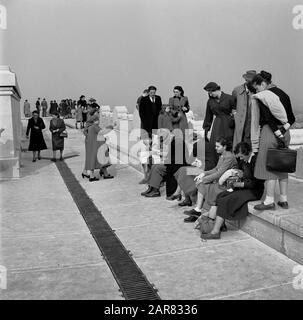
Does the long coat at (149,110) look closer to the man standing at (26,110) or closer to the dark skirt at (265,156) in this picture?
the dark skirt at (265,156)

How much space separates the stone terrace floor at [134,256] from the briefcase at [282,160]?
0.87 metres

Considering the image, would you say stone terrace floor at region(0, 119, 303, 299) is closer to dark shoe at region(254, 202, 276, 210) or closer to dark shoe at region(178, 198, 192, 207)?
dark shoe at region(178, 198, 192, 207)

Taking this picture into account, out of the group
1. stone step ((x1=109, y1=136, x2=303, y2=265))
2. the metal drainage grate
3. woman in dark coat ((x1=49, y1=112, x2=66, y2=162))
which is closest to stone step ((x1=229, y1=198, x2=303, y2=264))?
stone step ((x1=109, y1=136, x2=303, y2=265))

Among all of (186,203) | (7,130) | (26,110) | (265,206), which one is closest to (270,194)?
(265,206)

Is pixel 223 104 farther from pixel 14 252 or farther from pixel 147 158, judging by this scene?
pixel 14 252

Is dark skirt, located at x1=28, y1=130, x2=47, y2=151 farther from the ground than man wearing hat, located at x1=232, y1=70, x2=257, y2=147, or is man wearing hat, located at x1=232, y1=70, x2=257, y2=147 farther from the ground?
man wearing hat, located at x1=232, y1=70, x2=257, y2=147

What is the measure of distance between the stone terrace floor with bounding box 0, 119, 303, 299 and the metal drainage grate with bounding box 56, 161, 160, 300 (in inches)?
2.8

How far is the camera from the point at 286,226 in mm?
4410

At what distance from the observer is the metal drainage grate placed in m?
3.85

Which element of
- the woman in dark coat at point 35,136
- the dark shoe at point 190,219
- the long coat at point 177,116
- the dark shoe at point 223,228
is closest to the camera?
the dark shoe at point 223,228

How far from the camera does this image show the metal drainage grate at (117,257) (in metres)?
3.85

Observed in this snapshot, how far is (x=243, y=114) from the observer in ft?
20.4

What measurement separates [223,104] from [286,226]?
2674 mm

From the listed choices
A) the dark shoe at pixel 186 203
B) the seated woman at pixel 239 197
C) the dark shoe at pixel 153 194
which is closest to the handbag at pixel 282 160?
the seated woman at pixel 239 197
